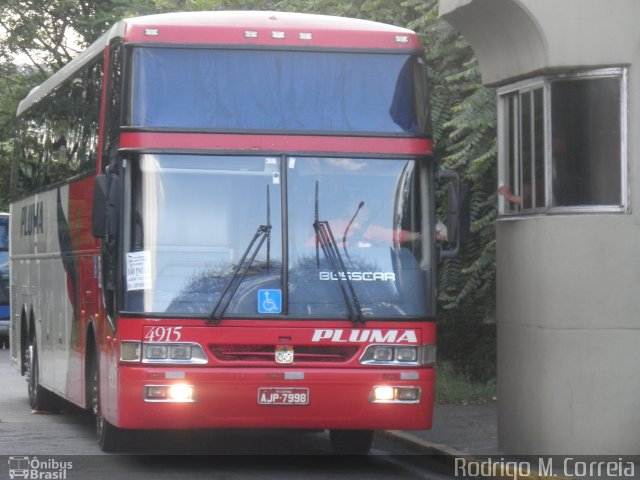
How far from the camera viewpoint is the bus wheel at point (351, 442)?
12.9m

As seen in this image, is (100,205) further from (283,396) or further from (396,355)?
(396,355)

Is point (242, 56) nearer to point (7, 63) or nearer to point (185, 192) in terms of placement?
point (185, 192)

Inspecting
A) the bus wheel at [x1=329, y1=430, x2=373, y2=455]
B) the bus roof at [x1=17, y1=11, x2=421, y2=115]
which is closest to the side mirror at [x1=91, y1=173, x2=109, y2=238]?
the bus roof at [x1=17, y1=11, x2=421, y2=115]

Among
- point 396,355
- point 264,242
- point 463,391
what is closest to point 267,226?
point 264,242

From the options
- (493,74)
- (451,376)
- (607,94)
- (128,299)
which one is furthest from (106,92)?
(451,376)

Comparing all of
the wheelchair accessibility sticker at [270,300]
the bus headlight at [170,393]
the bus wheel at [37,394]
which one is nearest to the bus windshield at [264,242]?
the wheelchair accessibility sticker at [270,300]

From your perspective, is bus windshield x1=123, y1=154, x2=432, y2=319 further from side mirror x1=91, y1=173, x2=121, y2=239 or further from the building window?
the building window

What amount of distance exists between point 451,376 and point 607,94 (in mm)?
8008

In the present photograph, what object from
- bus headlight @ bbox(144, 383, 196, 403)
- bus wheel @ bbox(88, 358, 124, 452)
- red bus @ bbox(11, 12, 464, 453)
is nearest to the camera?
bus headlight @ bbox(144, 383, 196, 403)

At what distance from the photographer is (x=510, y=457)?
471 inches

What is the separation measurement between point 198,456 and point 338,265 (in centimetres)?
250

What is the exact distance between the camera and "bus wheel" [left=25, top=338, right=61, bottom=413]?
1714cm

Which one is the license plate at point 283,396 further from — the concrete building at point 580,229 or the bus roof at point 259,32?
the bus roof at point 259,32

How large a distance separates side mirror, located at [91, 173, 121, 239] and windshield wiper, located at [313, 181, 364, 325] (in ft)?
5.02
